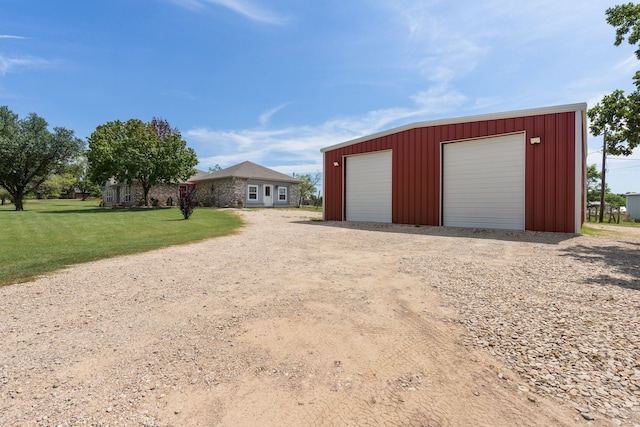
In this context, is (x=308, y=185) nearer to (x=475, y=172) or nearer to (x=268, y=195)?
(x=268, y=195)

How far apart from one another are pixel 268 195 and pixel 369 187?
15.3m

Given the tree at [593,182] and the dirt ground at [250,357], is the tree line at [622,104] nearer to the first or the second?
the dirt ground at [250,357]

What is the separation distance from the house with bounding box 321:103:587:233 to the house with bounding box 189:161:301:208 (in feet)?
43.5

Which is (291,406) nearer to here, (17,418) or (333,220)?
(17,418)

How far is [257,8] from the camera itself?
29.3 ft

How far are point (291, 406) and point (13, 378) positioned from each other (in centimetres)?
188

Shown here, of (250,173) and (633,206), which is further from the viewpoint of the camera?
(250,173)

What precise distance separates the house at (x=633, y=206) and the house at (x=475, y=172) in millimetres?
21371

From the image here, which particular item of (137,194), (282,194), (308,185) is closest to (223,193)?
(282,194)

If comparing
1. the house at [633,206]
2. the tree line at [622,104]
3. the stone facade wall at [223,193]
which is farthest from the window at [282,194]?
the house at [633,206]

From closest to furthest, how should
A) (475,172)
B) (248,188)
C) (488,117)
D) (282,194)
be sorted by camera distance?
(488,117), (475,172), (248,188), (282,194)

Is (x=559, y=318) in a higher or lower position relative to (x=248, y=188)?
lower

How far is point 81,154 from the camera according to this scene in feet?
75.2

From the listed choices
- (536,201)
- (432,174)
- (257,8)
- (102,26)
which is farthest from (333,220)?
(102,26)
